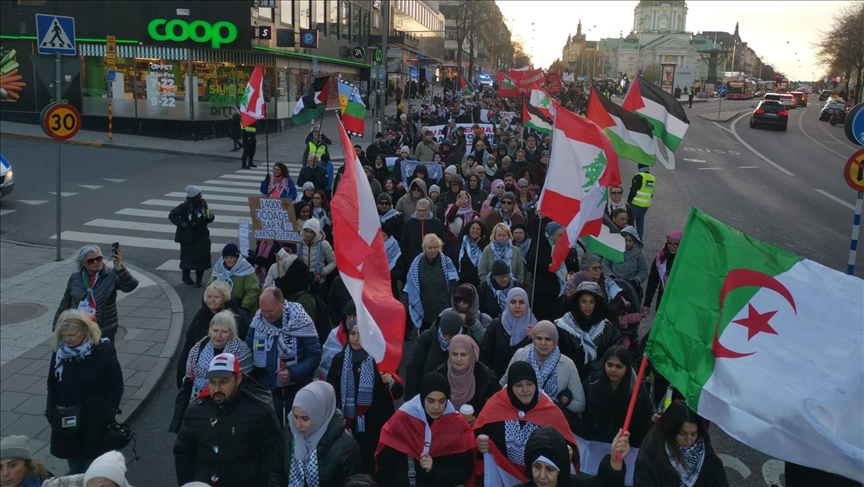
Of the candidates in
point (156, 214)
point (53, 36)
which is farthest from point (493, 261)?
point (156, 214)

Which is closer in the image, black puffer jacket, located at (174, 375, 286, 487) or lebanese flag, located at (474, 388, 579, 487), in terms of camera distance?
black puffer jacket, located at (174, 375, 286, 487)

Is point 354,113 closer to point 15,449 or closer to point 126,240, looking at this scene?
point 126,240

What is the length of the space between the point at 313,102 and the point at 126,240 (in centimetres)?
428

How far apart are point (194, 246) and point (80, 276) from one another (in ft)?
12.2

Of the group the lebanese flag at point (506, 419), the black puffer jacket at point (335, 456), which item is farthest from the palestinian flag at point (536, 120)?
the black puffer jacket at point (335, 456)

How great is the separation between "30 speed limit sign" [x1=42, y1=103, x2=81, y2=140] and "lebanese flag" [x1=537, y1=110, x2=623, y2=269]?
737cm

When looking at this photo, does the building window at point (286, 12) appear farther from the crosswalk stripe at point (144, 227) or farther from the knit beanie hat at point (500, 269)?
the knit beanie hat at point (500, 269)

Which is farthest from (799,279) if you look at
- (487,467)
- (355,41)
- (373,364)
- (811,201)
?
(355,41)

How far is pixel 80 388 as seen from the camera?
5.24 m

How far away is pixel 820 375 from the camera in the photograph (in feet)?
11.2

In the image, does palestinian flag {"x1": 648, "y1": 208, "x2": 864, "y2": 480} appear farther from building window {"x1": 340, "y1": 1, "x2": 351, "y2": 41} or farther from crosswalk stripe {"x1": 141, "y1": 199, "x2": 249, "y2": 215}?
building window {"x1": 340, "y1": 1, "x2": 351, "y2": 41}

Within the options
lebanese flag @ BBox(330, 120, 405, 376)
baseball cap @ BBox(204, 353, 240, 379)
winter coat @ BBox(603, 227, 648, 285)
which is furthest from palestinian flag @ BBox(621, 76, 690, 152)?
baseball cap @ BBox(204, 353, 240, 379)

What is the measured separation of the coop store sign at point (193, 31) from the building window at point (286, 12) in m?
4.93

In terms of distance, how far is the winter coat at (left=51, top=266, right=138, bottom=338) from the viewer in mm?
6805
